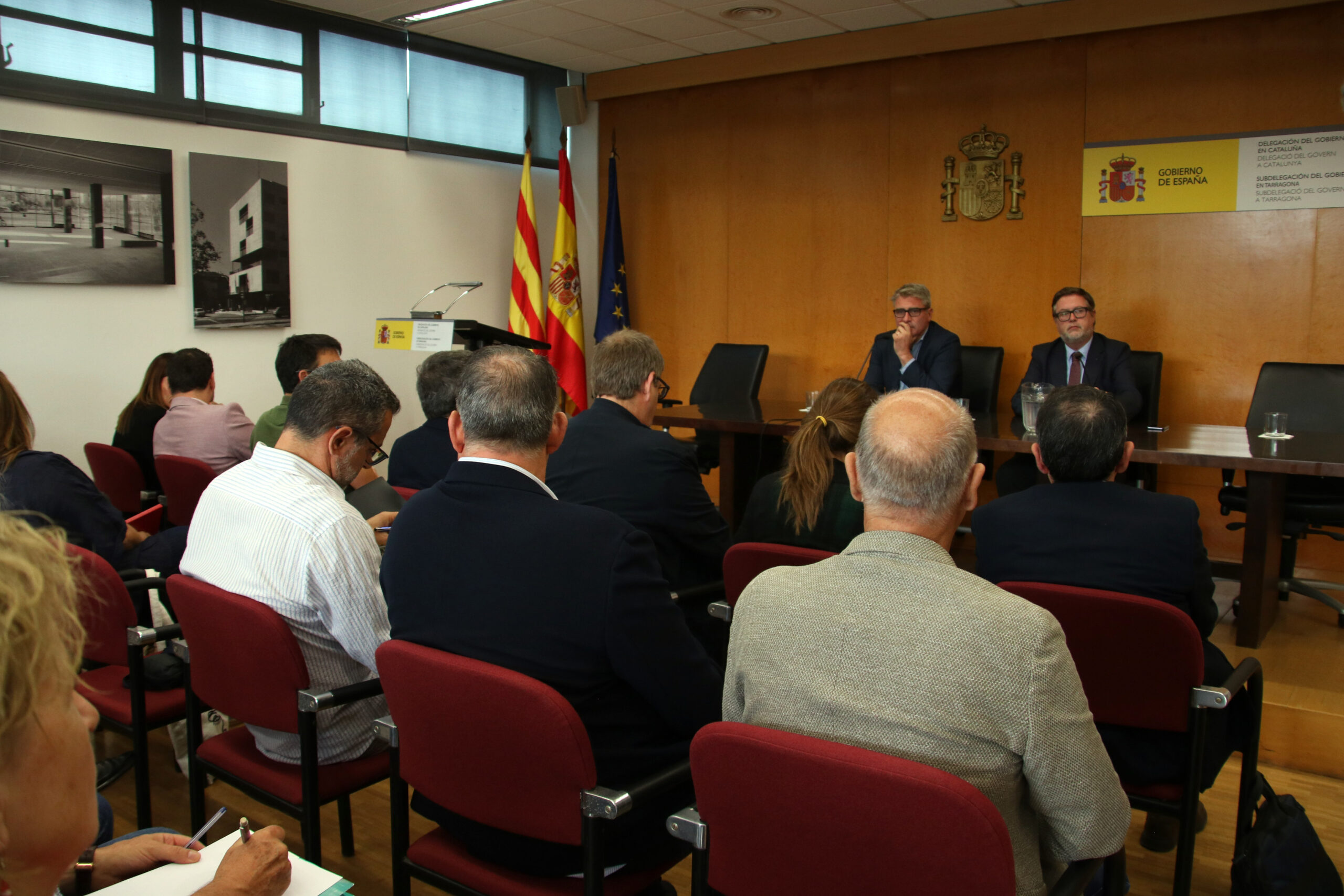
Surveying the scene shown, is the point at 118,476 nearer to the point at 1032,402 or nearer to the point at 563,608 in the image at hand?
the point at 563,608

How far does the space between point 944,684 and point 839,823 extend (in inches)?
8.0

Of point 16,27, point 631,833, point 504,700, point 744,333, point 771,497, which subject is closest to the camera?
point 504,700

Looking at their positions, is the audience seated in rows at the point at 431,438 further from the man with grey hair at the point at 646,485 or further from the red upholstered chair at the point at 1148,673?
the red upholstered chair at the point at 1148,673

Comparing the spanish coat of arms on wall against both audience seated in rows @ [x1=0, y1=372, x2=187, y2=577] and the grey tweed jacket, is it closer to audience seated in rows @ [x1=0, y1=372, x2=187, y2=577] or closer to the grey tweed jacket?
audience seated in rows @ [x1=0, y1=372, x2=187, y2=577]

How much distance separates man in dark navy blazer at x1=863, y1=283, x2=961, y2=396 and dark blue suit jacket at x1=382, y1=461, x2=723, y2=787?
3.93m

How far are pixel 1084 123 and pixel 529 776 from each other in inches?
208

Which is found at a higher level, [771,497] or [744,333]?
[744,333]

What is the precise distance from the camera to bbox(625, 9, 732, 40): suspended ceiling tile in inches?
225

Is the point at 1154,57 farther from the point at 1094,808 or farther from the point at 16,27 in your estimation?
the point at 16,27

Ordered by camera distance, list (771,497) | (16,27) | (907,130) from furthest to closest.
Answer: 1. (907,130)
2. (16,27)
3. (771,497)

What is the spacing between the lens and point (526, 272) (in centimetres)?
695

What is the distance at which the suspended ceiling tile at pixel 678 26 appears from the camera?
5.72 meters

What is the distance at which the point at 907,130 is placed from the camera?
20.1ft

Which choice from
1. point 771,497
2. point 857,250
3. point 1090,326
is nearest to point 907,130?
point 857,250
